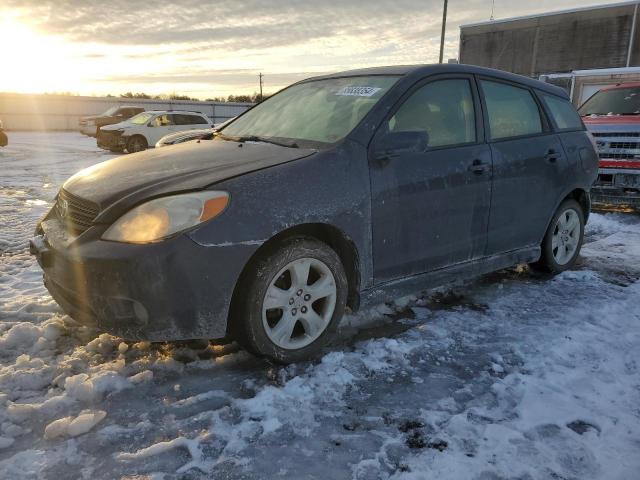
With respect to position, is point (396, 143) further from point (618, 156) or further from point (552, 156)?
point (618, 156)

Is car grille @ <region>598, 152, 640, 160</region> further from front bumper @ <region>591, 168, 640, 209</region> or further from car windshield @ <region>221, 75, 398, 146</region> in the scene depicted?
car windshield @ <region>221, 75, 398, 146</region>

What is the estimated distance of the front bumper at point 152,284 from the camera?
2.41m

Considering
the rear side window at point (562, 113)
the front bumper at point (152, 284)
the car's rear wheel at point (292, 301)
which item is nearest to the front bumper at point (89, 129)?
the rear side window at point (562, 113)

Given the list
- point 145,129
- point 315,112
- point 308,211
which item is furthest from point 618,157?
point 145,129

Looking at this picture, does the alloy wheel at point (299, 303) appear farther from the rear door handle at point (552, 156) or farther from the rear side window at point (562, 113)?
the rear side window at point (562, 113)

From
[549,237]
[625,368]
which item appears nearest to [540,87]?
[549,237]

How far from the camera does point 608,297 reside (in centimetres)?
400

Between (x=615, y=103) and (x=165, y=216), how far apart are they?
327 inches

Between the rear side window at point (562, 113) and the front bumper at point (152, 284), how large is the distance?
3.28m

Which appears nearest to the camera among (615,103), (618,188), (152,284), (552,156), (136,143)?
(152,284)

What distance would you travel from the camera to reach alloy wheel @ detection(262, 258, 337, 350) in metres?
2.74

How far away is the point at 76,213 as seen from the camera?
2.79m

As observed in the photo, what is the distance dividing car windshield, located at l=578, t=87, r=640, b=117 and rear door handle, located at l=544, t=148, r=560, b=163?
4737 millimetres

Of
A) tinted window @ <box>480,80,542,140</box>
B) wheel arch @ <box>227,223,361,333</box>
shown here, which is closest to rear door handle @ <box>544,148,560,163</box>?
tinted window @ <box>480,80,542,140</box>
